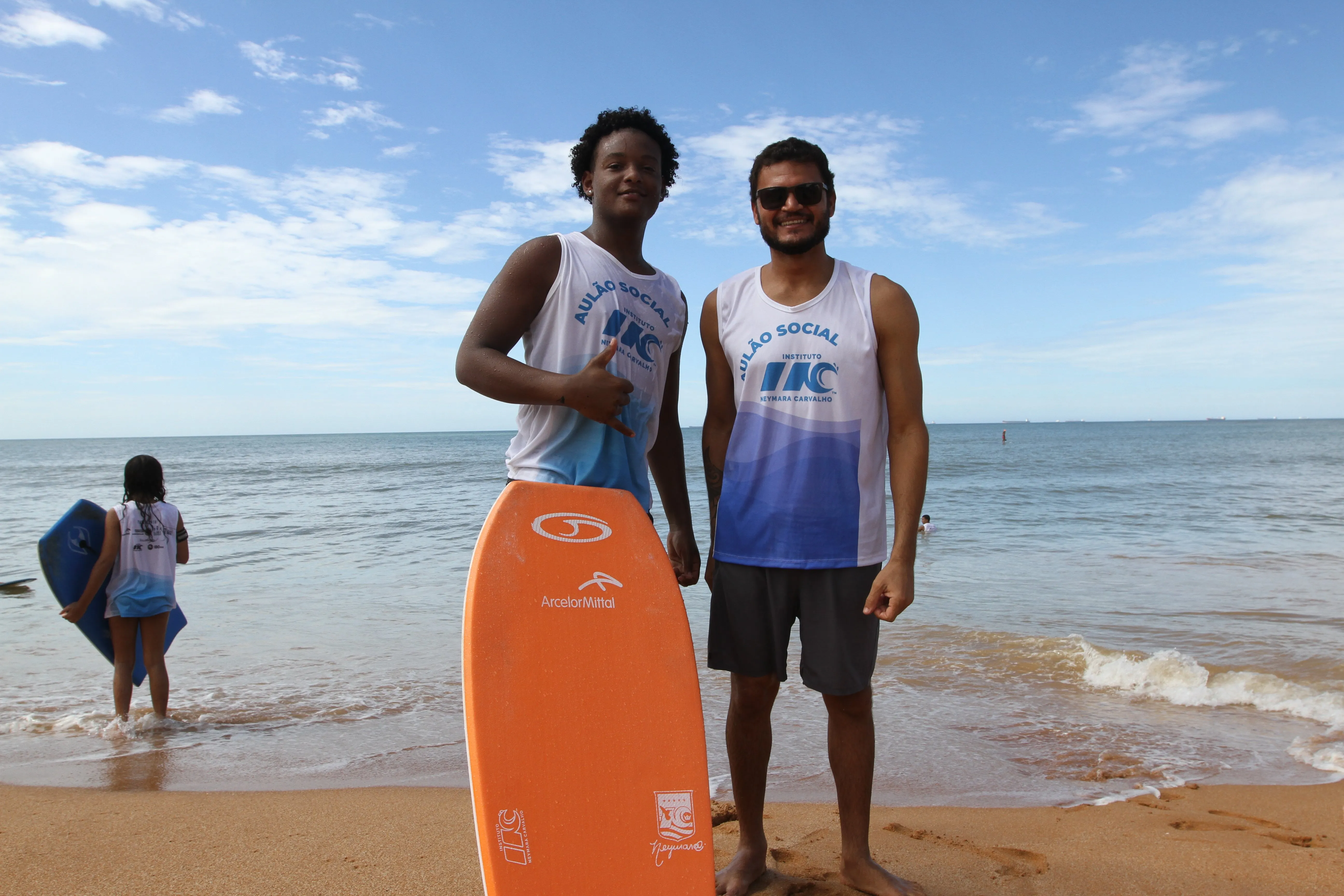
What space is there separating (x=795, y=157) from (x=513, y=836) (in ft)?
6.04

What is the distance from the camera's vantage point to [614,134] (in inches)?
88.9

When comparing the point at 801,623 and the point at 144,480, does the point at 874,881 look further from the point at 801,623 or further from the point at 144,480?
the point at 144,480

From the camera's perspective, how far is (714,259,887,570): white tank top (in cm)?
219

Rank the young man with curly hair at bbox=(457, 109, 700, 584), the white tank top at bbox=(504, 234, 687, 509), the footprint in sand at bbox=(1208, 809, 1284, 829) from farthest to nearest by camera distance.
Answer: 1. the footprint in sand at bbox=(1208, 809, 1284, 829)
2. the white tank top at bbox=(504, 234, 687, 509)
3. the young man with curly hair at bbox=(457, 109, 700, 584)

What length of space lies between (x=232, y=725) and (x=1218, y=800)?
466cm

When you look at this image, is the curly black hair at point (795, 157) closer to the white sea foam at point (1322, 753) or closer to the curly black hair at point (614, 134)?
the curly black hair at point (614, 134)

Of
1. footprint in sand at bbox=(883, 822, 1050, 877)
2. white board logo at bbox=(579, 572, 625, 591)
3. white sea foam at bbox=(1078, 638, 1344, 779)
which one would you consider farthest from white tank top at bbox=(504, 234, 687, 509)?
white sea foam at bbox=(1078, 638, 1344, 779)

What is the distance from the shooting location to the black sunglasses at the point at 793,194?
224cm

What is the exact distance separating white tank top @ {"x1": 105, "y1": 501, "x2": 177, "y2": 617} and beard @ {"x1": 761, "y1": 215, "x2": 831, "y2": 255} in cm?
379

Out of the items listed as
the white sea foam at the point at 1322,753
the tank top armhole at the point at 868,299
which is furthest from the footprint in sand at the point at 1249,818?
the tank top armhole at the point at 868,299

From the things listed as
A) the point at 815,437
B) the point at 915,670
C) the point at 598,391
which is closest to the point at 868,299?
the point at 815,437

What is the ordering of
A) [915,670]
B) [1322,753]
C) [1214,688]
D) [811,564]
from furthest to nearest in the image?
[915,670] → [1214,688] → [1322,753] → [811,564]

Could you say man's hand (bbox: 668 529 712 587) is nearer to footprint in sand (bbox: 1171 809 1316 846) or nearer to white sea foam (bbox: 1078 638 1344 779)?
footprint in sand (bbox: 1171 809 1316 846)
